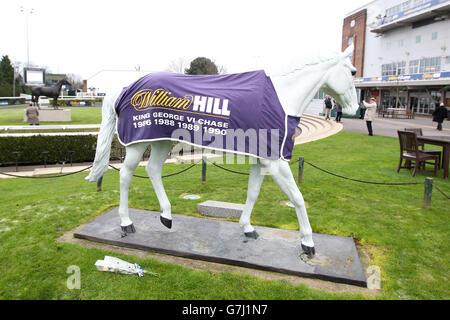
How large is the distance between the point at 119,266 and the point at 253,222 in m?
2.17

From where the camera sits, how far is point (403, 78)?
3284 centimetres

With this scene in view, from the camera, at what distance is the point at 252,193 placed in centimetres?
409

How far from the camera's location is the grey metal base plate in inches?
137

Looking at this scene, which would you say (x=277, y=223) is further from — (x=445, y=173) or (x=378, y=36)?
(x=378, y=36)

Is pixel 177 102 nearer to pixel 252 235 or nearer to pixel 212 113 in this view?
pixel 212 113

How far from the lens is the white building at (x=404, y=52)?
30.8 meters

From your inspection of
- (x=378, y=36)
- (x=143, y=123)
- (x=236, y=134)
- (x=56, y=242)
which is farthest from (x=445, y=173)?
(x=378, y=36)

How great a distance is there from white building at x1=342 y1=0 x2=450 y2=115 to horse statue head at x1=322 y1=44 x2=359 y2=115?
96.6 feet

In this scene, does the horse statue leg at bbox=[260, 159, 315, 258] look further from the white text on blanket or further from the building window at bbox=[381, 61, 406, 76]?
the building window at bbox=[381, 61, 406, 76]

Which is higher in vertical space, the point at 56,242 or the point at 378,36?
the point at 378,36

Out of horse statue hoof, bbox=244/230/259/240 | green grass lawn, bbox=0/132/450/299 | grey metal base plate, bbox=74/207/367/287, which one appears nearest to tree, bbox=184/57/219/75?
green grass lawn, bbox=0/132/450/299
